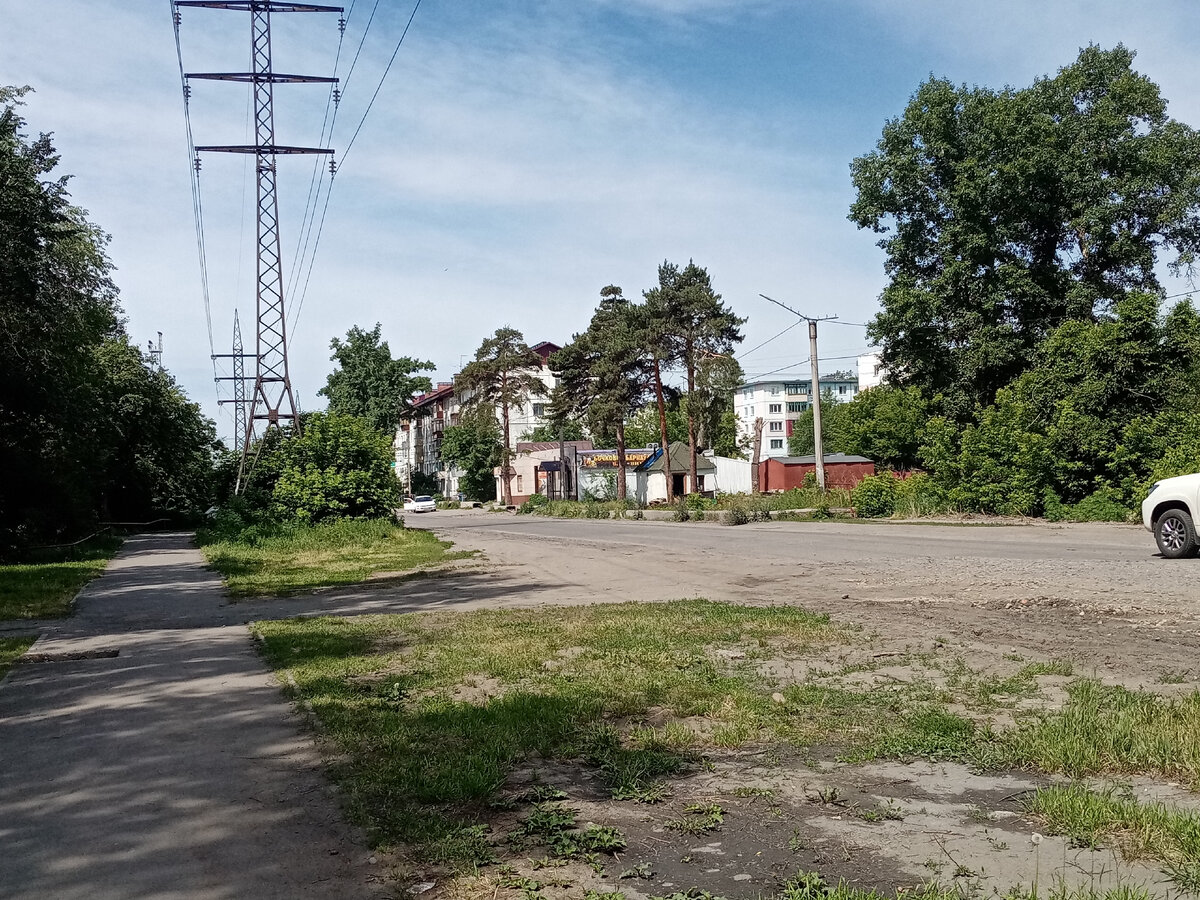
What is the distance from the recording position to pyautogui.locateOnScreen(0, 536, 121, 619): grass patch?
13484 millimetres

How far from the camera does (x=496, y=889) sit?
359 cm

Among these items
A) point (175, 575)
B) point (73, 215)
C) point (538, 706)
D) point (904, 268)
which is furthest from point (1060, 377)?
point (73, 215)

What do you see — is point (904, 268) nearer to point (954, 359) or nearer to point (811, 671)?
point (954, 359)

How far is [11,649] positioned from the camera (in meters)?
9.75

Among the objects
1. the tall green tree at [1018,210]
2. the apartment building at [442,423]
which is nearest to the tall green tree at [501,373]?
the apartment building at [442,423]

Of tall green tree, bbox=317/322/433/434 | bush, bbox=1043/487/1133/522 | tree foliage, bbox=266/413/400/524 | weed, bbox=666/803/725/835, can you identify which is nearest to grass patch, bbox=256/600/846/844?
weed, bbox=666/803/725/835

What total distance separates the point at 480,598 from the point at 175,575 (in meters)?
8.95

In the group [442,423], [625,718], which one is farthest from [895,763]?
[442,423]

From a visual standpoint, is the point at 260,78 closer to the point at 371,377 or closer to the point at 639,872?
the point at 639,872

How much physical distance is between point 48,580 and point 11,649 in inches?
377

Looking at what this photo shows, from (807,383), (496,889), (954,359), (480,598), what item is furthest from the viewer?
(807,383)

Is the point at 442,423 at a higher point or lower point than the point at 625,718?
higher

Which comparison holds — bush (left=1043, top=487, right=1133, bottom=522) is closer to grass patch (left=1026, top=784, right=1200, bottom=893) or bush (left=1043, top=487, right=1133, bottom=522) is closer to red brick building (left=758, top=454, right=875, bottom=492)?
grass patch (left=1026, top=784, right=1200, bottom=893)

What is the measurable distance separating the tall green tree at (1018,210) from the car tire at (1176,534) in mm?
23962
